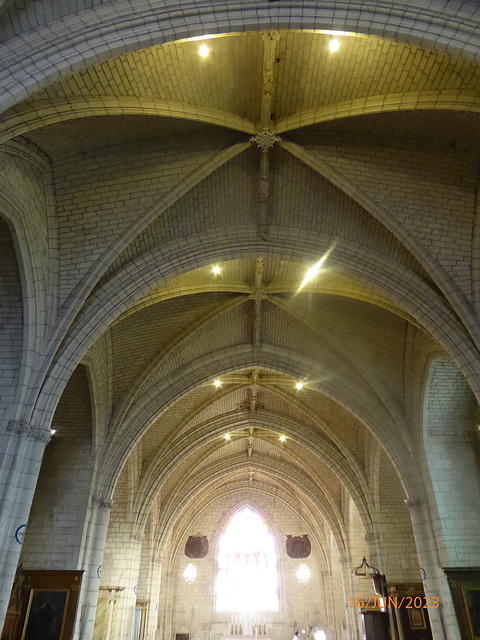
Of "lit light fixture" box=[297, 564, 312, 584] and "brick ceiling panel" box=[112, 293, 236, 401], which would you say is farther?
"lit light fixture" box=[297, 564, 312, 584]

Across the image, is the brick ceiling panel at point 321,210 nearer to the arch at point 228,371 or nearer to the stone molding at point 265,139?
the stone molding at point 265,139

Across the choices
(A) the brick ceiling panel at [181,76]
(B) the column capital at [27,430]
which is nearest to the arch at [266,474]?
(B) the column capital at [27,430]

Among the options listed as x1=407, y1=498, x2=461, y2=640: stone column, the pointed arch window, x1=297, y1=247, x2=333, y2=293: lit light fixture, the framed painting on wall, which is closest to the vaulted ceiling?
x1=297, y1=247, x2=333, y2=293: lit light fixture

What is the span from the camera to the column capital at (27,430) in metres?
9.30

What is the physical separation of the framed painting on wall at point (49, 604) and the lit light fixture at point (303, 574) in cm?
1828

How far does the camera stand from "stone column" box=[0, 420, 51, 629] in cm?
A: 828

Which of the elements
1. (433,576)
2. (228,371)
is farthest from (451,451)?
(228,371)

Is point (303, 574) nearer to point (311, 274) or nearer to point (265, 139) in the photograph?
point (311, 274)

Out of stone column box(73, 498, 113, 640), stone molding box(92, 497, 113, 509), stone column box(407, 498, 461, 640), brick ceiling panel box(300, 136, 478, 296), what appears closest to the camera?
brick ceiling panel box(300, 136, 478, 296)

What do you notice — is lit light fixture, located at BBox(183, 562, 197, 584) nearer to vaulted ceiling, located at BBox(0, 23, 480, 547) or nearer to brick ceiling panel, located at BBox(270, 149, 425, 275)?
vaulted ceiling, located at BBox(0, 23, 480, 547)

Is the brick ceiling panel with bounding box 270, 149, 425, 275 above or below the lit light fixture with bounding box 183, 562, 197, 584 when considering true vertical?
above

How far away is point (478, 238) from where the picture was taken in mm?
10711

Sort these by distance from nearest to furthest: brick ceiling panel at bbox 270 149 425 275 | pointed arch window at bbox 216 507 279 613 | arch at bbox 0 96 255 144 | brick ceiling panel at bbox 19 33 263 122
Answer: arch at bbox 0 96 255 144 → brick ceiling panel at bbox 19 33 263 122 → brick ceiling panel at bbox 270 149 425 275 → pointed arch window at bbox 216 507 279 613

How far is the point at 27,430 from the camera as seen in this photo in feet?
30.8
